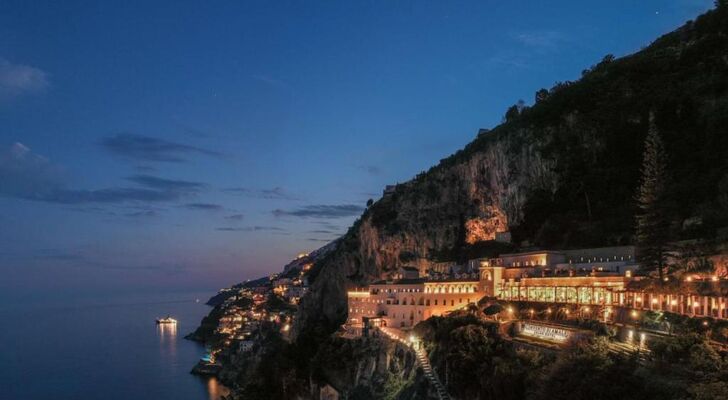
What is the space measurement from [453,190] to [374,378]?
29973mm

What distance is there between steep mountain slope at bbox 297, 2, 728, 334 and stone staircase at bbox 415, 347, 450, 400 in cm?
1808

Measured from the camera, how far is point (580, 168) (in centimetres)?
5653

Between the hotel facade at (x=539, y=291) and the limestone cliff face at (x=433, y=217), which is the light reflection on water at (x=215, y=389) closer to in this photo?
the limestone cliff face at (x=433, y=217)

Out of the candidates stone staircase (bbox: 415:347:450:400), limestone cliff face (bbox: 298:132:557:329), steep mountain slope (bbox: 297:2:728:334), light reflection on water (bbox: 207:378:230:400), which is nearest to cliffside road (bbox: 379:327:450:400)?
stone staircase (bbox: 415:347:450:400)

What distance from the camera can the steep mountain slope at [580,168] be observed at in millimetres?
49406

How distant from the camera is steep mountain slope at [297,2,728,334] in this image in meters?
49.4

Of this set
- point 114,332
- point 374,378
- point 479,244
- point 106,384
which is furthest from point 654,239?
point 114,332

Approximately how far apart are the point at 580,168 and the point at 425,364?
29443 millimetres

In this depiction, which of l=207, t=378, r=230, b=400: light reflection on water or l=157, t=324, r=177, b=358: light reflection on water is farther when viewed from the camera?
l=157, t=324, r=177, b=358: light reflection on water

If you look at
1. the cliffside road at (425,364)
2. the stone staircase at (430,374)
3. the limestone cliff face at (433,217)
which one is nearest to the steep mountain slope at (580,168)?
the limestone cliff face at (433,217)

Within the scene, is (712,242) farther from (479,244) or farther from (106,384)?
(106,384)

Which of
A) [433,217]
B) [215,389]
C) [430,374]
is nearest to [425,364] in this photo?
[430,374]

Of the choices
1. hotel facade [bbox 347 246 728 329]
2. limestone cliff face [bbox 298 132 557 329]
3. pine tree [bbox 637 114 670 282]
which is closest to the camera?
hotel facade [bbox 347 246 728 329]

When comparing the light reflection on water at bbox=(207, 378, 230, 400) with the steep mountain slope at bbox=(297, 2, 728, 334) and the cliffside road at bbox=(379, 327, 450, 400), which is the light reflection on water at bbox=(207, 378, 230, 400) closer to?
the steep mountain slope at bbox=(297, 2, 728, 334)
